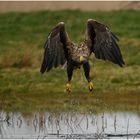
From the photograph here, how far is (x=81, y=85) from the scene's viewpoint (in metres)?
18.9

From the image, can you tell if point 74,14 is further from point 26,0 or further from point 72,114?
point 72,114

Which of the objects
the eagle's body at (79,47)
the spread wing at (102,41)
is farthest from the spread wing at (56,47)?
the spread wing at (102,41)

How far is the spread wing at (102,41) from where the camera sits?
15.0 metres

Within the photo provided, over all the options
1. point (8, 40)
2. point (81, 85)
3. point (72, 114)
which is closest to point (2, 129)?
point (72, 114)

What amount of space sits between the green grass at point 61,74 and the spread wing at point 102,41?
3.98ft

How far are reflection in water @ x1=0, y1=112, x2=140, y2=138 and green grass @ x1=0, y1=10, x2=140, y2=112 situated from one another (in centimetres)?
88

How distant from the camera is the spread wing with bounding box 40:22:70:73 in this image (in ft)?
49.3

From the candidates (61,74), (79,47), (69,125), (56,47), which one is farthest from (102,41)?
(61,74)

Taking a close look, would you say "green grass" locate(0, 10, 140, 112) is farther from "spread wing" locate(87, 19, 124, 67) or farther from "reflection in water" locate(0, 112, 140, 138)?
"spread wing" locate(87, 19, 124, 67)

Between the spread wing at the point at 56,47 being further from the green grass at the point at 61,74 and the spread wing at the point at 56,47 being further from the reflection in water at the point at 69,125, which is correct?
the green grass at the point at 61,74

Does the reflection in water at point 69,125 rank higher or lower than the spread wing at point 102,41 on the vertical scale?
lower

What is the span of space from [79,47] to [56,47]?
44 centimetres

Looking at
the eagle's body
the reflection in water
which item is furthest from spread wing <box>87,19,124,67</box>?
the reflection in water

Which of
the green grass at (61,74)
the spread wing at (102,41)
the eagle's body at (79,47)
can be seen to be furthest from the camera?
the green grass at (61,74)
